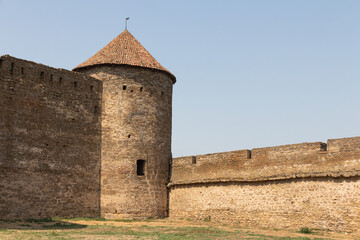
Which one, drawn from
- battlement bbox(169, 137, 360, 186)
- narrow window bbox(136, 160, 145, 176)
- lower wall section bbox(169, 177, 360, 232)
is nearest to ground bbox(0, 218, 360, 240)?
lower wall section bbox(169, 177, 360, 232)

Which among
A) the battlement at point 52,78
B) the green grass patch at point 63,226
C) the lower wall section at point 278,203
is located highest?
the battlement at point 52,78

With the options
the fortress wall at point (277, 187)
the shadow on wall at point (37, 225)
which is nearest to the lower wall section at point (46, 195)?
the shadow on wall at point (37, 225)

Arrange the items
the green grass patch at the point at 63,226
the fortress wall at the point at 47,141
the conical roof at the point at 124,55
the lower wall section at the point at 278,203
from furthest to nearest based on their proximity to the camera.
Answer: the conical roof at the point at 124,55, the fortress wall at the point at 47,141, the green grass patch at the point at 63,226, the lower wall section at the point at 278,203

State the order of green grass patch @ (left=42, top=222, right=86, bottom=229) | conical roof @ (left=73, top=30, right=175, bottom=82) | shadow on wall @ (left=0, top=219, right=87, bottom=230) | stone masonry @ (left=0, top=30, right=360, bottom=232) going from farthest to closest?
conical roof @ (left=73, top=30, right=175, bottom=82)
stone masonry @ (left=0, top=30, right=360, bottom=232)
green grass patch @ (left=42, top=222, right=86, bottom=229)
shadow on wall @ (left=0, top=219, right=87, bottom=230)

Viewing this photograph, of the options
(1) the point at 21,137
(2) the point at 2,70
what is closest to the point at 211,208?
(1) the point at 21,137

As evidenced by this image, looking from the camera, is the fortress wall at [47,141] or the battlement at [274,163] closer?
the battlement at [274,163]

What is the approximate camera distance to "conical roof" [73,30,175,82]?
18756mm

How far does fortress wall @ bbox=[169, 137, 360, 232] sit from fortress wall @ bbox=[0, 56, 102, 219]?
3.65 metres

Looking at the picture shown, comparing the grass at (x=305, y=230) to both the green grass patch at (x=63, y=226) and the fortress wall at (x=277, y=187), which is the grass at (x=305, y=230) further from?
the green grass patch at (x=63, y=226)

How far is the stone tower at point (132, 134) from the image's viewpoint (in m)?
18.0

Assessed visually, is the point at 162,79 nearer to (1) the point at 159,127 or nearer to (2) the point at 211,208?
(1) the point at 159,127

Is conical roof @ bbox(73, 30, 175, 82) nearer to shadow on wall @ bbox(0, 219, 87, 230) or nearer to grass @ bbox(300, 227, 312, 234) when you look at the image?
shadow on wall @ bbox(0, 219, 87, 230)

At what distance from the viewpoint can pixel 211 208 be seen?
1727 centimetres

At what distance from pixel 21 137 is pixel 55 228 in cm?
363
